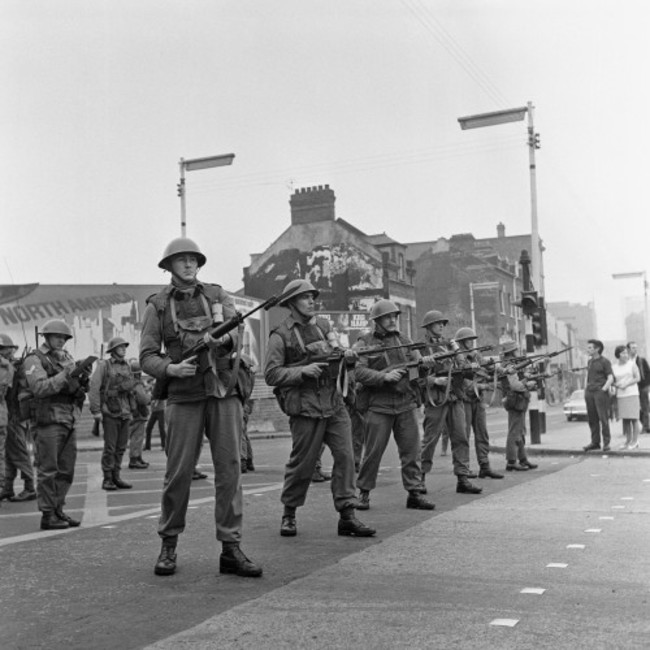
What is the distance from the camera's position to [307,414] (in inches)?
291

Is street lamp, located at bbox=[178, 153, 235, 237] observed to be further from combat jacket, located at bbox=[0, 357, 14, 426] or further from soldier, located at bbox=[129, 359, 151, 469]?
combat jacket, located at bbox=[0, 357, 14, 426]

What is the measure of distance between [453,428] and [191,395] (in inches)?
200

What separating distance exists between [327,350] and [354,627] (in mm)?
3285

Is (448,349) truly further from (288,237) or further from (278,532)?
(288,237)

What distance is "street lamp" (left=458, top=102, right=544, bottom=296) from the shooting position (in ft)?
63.2

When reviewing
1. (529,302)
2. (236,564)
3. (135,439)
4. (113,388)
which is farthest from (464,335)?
(529,302)

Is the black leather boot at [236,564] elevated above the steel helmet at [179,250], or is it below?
below

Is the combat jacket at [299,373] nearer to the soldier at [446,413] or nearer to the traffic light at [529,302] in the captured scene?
the soldier at [446,413]

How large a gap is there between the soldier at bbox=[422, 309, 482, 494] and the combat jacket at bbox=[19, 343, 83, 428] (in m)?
3.64

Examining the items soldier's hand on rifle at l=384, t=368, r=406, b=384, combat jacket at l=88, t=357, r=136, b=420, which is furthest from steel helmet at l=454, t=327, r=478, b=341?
combat jacket at l=88, t=357, r=136, b=420

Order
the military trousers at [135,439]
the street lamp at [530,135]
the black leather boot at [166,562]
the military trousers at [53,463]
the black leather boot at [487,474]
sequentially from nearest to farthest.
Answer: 1. the black leather boot at [166,562]
2. the military trousers at [53,463]
3. the black leather boot at [487,474]
4. the military trousers at [135,439]
5. the street lamp at [530,135]

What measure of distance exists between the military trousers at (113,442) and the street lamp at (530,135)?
400 inches

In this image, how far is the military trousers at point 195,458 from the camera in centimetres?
600

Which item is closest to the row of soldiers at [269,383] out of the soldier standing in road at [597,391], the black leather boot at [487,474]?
the black leather boot at [487,474]
